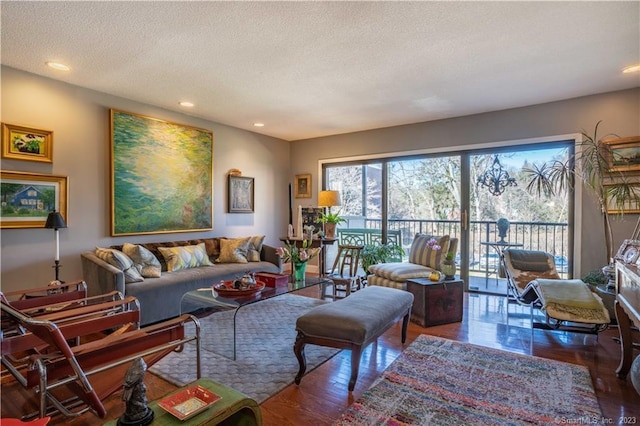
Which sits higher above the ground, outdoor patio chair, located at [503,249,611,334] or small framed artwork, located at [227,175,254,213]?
small framed artwork, located at [227,175,254,213]

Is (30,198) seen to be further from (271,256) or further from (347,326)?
(347,326)

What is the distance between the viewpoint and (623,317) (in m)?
2.39

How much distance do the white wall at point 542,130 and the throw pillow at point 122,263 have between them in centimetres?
389

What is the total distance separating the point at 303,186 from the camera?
21.4 ft

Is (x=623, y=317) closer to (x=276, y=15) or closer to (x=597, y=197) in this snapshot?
(x=597, y=197)

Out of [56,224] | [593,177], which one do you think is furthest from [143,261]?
[593,177]

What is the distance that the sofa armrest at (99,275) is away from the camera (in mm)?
3150

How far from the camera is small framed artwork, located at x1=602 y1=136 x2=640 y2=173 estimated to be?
12.2 feet

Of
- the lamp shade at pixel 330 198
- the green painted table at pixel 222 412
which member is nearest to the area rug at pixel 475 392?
the green painted table at pixel 222 412

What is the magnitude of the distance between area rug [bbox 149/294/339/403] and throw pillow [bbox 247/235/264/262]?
1.08 m

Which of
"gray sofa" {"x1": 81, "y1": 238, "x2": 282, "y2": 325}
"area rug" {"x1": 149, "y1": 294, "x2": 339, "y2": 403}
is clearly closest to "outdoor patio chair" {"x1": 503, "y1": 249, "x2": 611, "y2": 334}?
"area rug" {"x1": 149, "y1": 294, "x2": 339, "y2": 403}

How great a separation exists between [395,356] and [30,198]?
387 centimetres

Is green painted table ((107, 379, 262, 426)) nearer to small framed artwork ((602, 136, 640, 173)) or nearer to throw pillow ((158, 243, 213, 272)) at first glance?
throw pillow ((158, 243, 213, 272))

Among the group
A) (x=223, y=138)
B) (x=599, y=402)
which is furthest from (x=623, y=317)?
(x=223, y=138)
